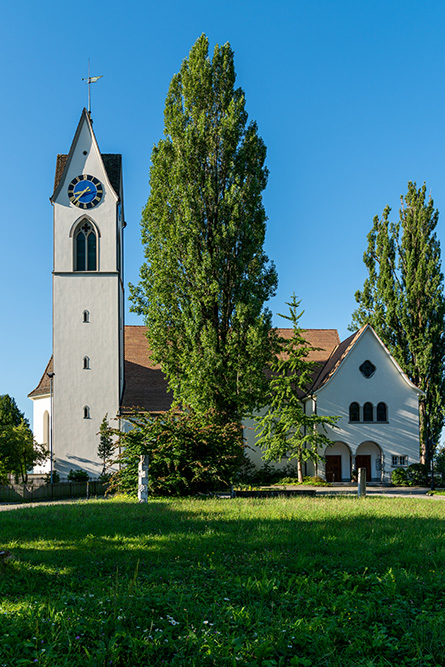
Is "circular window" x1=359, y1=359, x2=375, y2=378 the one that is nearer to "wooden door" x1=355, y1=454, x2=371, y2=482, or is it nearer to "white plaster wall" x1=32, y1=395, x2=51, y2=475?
"wooden door" x1=355, y1=454, x2=371, y2=482

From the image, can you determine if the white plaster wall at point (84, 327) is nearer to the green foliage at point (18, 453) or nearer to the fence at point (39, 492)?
the green foliage at point (18, 453)

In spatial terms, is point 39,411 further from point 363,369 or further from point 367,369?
point 367,369

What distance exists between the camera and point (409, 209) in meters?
42.0

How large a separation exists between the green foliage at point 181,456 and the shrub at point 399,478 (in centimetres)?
1913

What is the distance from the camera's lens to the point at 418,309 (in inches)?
1576

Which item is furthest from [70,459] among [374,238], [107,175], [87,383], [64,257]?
[374,238]

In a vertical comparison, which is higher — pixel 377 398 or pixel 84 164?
pixel 84 164

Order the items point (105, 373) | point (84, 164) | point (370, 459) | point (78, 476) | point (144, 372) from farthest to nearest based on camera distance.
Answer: point (144, 372), point (84, 164), point (370, 459), point (105, 373), point (78, 476)

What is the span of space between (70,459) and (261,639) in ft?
113

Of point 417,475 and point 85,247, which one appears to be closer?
point 417,475

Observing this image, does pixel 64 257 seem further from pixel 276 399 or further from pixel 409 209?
pixel 409 209

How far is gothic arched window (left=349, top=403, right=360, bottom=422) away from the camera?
126 ft

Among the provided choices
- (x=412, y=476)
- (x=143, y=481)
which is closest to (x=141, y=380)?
(x=412, y=476)

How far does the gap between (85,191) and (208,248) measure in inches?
630
